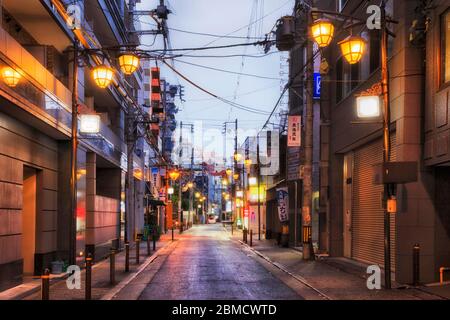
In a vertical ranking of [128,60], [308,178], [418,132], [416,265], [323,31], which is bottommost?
[416,265]

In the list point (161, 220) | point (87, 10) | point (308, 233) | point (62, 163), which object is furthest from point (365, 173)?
point (161, 220)

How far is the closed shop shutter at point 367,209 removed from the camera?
20.7 meters

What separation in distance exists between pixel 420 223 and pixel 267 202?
1275 inches

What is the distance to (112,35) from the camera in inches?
1240

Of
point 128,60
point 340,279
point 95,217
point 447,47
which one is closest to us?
point 447,47

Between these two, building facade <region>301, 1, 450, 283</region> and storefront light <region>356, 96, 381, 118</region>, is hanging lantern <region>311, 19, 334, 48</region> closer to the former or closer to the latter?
building facade <region>301, 1, 450, 283</region>

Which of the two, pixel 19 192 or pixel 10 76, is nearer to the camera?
pixel 10 76

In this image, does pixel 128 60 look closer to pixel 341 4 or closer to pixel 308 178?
pixel 308 178

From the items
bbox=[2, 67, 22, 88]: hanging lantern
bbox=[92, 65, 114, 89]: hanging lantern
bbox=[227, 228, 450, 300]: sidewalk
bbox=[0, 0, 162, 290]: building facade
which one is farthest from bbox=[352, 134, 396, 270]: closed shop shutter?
bbox=[2, 67, 22, 88]: hanging lantern

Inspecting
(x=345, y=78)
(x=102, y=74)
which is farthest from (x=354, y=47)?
(x=345, y=78)

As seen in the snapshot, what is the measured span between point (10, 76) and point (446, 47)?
11027 millimetres

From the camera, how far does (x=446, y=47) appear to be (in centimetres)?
1515

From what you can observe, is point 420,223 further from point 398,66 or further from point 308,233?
point 308,233

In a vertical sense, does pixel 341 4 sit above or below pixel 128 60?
above
